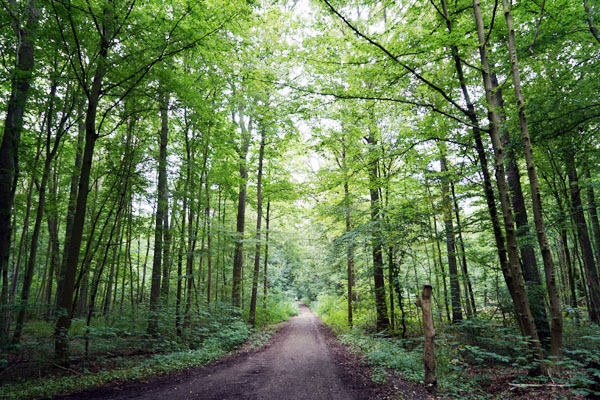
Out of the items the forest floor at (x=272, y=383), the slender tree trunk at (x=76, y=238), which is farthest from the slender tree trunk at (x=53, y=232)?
the forest floor at (x=272, y=383)

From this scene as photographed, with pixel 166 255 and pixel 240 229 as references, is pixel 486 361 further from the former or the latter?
pixel 166 255

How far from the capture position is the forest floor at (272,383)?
4719mm

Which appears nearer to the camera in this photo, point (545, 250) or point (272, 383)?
point (545, 250)

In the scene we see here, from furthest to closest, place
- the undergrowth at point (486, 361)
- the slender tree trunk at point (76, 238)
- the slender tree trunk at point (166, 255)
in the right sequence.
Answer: the slender tree trunk at point (166, 255), the slender tree trunk at point (76, 238), the undergrowth at point (486, 361)

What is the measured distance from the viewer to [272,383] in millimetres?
5488

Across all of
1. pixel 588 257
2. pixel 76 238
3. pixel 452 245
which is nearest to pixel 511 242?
pixel 452 245

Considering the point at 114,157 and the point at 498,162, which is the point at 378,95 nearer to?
the point at 498,162

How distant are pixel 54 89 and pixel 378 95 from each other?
27.6ft

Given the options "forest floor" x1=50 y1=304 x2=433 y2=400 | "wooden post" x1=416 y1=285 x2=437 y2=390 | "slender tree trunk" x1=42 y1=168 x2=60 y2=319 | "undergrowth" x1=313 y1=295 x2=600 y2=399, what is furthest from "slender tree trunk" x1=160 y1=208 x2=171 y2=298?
"wooden post" x1=416 y1=285 x2=437 y2=390

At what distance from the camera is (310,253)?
24891mm

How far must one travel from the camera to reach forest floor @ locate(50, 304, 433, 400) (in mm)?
4719

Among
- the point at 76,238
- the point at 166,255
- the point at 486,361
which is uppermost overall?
the point at 76,238

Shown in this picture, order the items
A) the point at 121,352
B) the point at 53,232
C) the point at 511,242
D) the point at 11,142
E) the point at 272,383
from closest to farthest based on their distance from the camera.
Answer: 1. the point at 511,242
2. the point at 272,383
3. the point at 11,142
4. the point at 121,352
5. the point at 53,232

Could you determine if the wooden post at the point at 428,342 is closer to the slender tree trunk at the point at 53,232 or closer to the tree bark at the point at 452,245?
the tree bark at the point at 452,245
